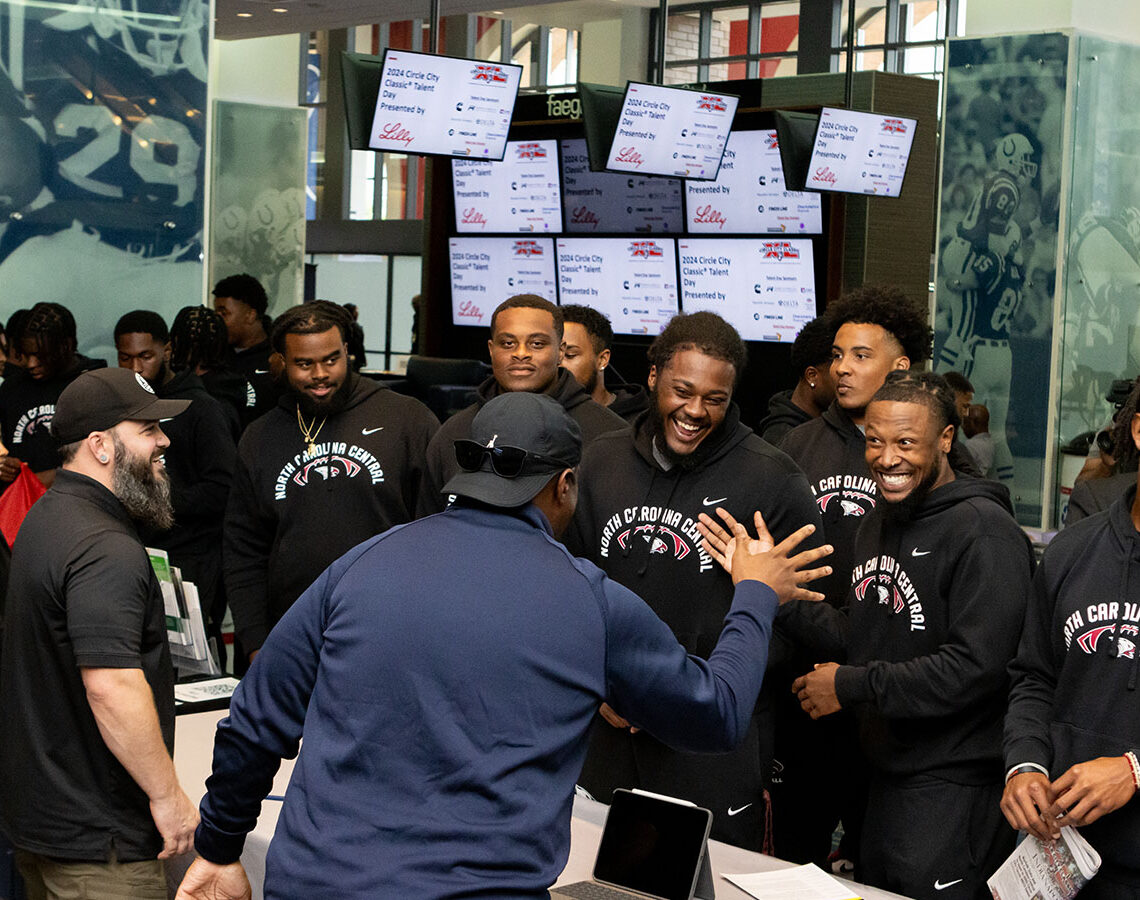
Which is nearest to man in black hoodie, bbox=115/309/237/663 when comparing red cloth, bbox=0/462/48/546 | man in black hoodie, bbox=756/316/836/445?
red cloth, bbox=0/462/48/546

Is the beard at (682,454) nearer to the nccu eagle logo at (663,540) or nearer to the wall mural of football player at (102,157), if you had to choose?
the nccu eagle logo at (663,540)

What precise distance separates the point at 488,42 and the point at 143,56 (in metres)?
13.2

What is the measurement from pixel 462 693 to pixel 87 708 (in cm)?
104

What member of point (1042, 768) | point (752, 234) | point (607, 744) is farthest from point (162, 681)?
point (752, 234)

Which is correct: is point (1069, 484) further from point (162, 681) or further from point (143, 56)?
point (162, 681)

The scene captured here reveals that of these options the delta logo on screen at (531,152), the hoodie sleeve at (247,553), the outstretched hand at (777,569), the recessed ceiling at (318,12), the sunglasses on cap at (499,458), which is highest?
the recessed ceiling at (318,12)

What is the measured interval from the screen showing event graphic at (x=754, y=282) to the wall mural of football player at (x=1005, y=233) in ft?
3.33

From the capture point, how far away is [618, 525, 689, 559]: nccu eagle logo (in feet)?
9.59

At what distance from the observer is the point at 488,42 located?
1847 cm

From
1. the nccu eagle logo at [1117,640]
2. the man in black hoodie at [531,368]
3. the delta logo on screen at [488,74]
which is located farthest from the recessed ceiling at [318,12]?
the nccu eagle logo at [1117,640]

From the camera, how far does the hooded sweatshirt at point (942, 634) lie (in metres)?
2.69

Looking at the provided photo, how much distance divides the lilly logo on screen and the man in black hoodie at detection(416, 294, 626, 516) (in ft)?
12.4

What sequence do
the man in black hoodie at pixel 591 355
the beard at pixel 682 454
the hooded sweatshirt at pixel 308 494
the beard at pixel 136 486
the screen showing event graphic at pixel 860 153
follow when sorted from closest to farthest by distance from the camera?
the beard at pixel 136 486, the beard at pixel 682 454, the hooded sweatshirt at pixel 308 494, the man in black hoodie at pixel 591 355, the screen showing event graphic at pixel 860 153

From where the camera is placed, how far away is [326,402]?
3.71m
